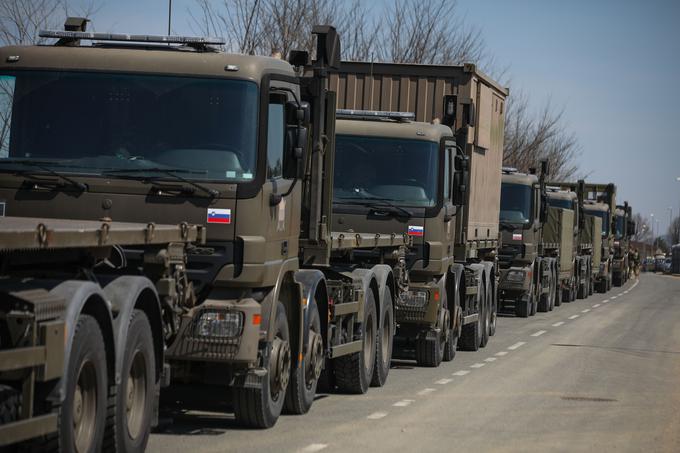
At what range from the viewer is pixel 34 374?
19.5ft

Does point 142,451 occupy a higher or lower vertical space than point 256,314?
lower

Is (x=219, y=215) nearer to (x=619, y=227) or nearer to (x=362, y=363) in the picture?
(x=362, y=363)

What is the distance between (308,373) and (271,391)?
1.06 metres

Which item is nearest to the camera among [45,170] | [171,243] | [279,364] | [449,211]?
[171,243]

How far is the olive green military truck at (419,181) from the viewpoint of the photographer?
49.9 ft

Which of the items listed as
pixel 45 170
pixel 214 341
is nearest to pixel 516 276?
pixel 214 341

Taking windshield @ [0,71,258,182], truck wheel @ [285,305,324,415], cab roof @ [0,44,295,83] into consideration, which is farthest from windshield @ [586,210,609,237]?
windshield @ [0,71,258,182]

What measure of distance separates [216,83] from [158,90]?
1.41 feet

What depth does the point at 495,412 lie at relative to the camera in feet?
37.9

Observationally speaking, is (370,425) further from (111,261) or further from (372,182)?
(372,182)

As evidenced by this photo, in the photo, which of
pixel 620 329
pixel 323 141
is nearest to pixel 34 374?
pixel 323 141

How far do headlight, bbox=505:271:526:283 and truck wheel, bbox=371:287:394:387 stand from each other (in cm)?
1396

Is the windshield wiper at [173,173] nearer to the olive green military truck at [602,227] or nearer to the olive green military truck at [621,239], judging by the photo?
the olive green military truck at [602,227]

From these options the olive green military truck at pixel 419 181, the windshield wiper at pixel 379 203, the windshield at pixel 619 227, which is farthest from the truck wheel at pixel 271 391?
→ the windshield at pixel 619 227
